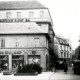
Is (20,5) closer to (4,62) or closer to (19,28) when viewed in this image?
(19,28)

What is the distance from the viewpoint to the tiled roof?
153ft

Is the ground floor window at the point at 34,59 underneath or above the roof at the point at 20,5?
underneath

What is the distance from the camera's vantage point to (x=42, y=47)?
46.2 metres

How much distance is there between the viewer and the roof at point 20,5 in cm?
5681

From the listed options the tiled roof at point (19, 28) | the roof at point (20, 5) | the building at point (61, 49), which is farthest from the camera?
the building at point (61, 49)

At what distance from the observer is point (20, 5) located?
58469 millimetres

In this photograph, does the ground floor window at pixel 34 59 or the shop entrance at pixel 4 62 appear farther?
the shop entrance at pixel 4 62

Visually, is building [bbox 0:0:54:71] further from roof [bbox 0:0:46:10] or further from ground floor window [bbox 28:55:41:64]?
roof [bbox 0:0:46:10]

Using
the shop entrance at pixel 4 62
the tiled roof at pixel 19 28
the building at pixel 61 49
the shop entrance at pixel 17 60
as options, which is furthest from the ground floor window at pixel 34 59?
the building at pixel 61 49

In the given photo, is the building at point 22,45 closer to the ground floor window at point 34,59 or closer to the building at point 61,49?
the ground floor window at point 34,59

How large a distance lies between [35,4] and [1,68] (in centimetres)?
1920

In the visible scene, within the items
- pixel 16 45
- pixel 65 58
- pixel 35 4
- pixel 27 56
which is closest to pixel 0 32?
pixel 16 45

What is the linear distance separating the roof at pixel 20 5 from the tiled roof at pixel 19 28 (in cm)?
855

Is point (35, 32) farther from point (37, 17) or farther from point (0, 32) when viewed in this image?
point (37, 17)
